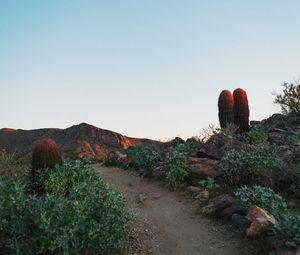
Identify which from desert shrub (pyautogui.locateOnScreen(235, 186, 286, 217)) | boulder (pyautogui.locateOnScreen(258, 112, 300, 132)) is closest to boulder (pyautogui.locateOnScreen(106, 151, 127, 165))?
boulder (pyautogui.locateOnScreen(258, 112, 300, 132))

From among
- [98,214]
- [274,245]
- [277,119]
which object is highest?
[277,119]

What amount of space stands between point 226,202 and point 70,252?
11.7ft

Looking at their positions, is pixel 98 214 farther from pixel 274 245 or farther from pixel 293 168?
pixel 293 168

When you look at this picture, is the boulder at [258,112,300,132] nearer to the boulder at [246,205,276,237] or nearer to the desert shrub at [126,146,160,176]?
the desert shrub at [126,146,160,176]

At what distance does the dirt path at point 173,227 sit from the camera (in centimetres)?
760

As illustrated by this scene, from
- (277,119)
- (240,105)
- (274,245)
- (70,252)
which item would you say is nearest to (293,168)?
(274,245)

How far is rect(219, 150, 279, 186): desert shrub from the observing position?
1020 cm

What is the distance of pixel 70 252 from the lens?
646cm

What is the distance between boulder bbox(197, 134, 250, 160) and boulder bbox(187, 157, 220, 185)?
1.72 ft

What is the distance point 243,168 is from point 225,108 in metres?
8.24

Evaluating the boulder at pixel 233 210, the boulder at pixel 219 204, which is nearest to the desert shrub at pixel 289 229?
the boulder at pixel 233 210

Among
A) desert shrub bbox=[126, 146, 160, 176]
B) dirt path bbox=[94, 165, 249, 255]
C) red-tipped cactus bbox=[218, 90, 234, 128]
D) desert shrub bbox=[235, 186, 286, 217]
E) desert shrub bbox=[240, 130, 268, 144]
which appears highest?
red-tipped cactus bbox=[218, 90, 234, 128]

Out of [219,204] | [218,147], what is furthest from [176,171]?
[219,204]

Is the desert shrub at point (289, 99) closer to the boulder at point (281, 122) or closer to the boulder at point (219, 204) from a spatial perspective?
the boulder at point (281, 122)
